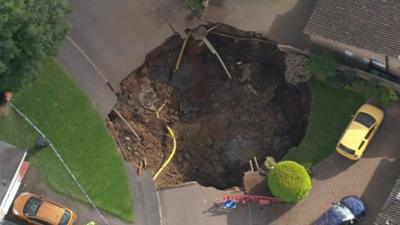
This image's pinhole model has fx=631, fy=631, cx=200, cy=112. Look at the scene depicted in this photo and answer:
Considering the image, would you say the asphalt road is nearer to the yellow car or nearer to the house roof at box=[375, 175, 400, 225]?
the yellow car

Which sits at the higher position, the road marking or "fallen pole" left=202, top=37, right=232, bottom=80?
the road marking

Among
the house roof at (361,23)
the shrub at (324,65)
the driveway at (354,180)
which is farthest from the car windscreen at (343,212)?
the house roof at (361,23)

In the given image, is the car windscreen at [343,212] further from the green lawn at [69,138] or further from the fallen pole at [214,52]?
the green lawn at [69,138]

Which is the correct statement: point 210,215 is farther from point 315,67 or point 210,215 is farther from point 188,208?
point 315,67

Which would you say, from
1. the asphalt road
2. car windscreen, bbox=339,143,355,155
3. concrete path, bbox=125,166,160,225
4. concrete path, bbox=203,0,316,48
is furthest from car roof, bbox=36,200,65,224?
car windscreen, bbox=339,143,355,155

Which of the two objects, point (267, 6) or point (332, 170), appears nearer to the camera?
point (332, 170)

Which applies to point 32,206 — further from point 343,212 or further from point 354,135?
point 354,135

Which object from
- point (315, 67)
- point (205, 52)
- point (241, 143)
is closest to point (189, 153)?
point (241, 143)
